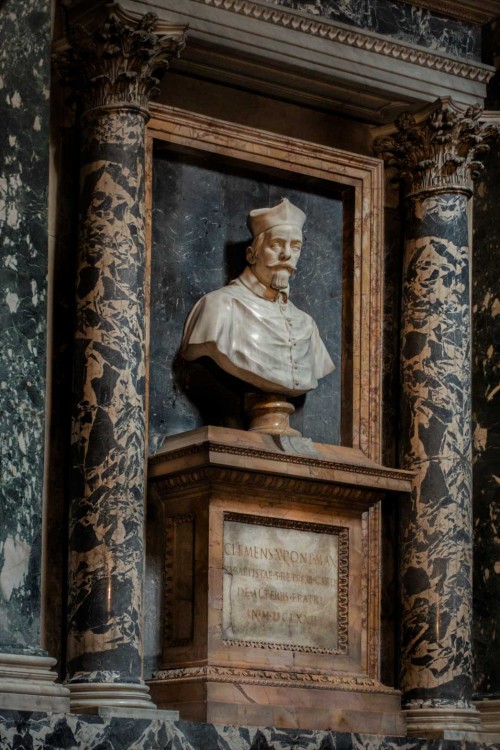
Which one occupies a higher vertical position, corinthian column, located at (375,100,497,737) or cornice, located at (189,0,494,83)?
cornice, located at (189,0,494,83)

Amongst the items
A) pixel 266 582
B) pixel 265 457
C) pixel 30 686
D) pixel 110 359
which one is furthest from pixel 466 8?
pixel 30 686

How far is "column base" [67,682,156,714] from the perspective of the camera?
12992 mm

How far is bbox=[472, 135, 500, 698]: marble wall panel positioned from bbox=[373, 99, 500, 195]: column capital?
69 centimetres

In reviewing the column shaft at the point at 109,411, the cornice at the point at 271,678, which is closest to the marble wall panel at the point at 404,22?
the column shaft at the point at 109,411

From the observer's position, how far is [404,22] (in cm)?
1567

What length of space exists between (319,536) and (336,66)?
149 inches

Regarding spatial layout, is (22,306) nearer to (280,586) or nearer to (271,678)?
(280,586)

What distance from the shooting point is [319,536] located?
14625mm

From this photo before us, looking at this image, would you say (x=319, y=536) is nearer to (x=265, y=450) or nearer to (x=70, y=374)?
(x=265, y=450)

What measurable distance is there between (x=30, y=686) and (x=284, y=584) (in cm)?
258

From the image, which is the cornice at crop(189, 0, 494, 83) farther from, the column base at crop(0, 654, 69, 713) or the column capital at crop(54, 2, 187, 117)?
the column base at crop(0, 654, 69, 713)

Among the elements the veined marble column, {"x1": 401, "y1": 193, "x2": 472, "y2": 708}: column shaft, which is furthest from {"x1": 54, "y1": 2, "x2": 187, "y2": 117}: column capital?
{"x1": 401, "y1": 193, "x2": 472, "y2": 708}: column shaft

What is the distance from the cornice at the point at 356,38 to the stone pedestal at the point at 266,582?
129 inches

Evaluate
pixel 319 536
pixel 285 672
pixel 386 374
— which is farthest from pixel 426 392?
pixel 285 672
